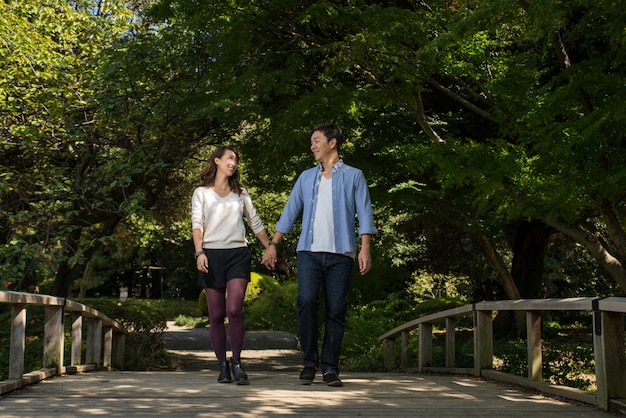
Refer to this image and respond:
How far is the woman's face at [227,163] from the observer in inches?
238

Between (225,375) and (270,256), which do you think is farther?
(225,375)

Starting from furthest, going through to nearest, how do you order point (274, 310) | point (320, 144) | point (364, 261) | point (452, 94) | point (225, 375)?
point (274, 310), point (452, 94), point (225, 375), point (320, 144), point (364, 261)

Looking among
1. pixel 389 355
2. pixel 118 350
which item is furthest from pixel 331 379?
pixel 118 350

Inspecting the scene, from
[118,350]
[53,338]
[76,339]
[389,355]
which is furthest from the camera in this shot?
[389,355]

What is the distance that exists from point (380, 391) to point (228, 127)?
434 inches

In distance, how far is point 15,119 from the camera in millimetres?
13859

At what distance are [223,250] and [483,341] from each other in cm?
268

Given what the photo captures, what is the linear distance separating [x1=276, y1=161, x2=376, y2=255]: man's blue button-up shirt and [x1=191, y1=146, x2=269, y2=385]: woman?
1.23ft

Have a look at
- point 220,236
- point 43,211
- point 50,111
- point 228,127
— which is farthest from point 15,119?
point 220,236

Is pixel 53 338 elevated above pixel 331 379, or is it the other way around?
pixel 53 338

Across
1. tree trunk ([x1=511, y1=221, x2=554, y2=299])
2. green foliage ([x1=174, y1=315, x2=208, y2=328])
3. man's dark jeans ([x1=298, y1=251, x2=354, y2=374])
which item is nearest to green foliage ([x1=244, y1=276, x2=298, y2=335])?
green foliage ([x1=174, y1=315, x2=208, y2=328])

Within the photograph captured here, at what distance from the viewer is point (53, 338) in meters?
6.94

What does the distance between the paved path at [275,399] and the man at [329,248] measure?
0.34m

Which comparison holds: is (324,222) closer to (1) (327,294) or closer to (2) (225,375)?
(1) (327,294)
